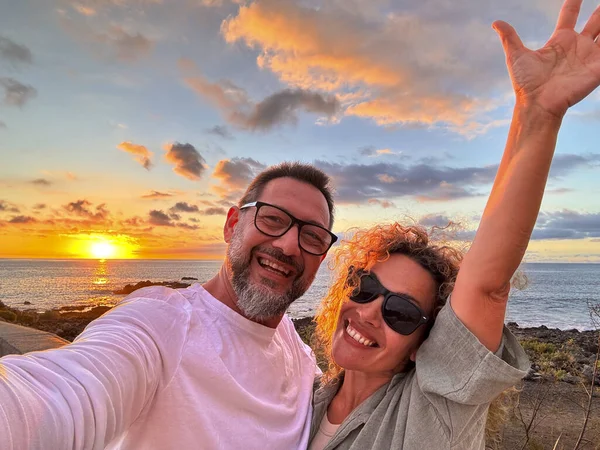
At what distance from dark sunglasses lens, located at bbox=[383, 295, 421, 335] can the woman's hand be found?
48.7 inches

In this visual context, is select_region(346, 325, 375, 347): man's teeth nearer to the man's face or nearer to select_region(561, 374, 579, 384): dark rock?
the man's face

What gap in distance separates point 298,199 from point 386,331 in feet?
3.48

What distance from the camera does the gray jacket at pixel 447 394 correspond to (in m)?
1.82

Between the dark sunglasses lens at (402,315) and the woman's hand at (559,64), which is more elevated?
the woman's hand at (559,64)

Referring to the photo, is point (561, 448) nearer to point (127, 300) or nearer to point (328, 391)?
point (328, 391)

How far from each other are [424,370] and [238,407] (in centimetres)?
95

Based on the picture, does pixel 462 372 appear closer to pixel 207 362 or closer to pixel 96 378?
pixel 207 362

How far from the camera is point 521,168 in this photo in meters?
1.80

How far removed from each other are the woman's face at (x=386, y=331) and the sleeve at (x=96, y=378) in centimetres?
108

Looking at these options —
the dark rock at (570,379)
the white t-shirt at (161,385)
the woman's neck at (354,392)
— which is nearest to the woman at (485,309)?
the woman's neck at (354,392)

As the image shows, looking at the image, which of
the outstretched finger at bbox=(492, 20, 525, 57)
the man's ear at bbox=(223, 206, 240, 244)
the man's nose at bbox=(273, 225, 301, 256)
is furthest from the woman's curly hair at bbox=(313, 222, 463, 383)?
the outstretched finger at bbox=(492, 20, 525, 57)

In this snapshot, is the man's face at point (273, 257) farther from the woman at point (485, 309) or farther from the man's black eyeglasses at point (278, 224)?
the woman at point (485, 309)

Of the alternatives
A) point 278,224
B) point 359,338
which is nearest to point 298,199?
point 278,224

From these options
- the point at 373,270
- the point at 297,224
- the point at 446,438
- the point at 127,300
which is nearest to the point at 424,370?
the point at 446,438
